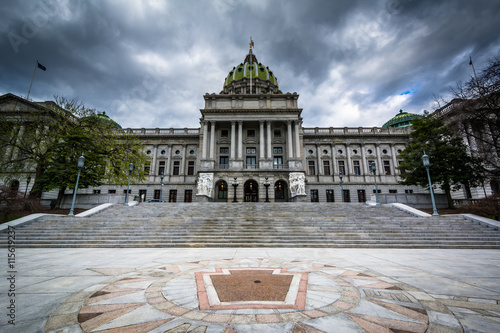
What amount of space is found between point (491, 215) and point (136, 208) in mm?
25290

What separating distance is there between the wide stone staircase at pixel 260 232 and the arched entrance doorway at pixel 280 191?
20578mm

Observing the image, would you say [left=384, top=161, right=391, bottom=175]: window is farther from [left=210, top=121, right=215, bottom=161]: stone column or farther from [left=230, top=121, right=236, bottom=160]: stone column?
[left=210, top=121, right=215, bottom=161]: stone column

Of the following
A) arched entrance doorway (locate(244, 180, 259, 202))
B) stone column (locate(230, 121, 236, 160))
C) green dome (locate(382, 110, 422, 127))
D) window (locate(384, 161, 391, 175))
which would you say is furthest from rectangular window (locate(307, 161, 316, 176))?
green dome (locate(382, 110, 422, 127))

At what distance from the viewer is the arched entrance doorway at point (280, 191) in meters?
35.8

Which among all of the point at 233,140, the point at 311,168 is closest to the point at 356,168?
the point at 311,168

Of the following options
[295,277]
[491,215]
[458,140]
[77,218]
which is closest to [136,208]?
[77,218]

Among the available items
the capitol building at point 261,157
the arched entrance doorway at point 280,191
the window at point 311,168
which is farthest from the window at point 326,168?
the arched entrance doorway at point 280,191

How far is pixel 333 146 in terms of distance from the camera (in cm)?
4234

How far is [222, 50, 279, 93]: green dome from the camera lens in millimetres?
56916

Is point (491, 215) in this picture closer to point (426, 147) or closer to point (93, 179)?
point (426, 147)

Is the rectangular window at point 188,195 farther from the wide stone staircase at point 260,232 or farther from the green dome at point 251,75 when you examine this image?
the green dome at point 251,75

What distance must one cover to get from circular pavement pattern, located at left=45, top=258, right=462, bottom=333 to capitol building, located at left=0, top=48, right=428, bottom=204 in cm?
2780

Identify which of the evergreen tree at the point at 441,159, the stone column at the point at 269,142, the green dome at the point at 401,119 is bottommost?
the evergreen tree at the point at 441,159

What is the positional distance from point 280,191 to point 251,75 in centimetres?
3396
